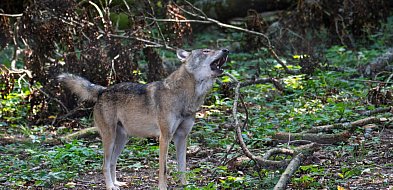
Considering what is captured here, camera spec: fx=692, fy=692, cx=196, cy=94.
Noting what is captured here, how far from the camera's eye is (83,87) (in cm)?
883

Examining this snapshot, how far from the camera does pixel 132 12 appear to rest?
13.0 meters

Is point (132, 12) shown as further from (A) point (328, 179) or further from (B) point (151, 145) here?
(A) point (328, 179)

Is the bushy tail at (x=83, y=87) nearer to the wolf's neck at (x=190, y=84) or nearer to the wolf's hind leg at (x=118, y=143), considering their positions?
the wolf's hind leg at (x=118, y=143)

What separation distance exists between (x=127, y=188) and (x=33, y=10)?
465 centimetres

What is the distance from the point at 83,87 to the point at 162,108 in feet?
4.41

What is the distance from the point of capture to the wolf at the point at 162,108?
26.2 feet

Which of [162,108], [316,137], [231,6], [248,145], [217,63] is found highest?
[217,63]

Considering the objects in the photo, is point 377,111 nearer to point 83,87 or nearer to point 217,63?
point 217,63

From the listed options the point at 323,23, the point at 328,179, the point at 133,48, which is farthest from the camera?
the point at 323,23

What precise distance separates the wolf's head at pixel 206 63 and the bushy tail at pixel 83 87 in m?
1.29

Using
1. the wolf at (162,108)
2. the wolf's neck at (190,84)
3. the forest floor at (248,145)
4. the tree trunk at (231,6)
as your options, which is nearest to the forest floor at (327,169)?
the forest floor at (248,145)

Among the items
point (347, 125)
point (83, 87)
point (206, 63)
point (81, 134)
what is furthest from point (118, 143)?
point (347, 125)

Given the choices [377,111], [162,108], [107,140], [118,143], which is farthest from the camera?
[377,111]

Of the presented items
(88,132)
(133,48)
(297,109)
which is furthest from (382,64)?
(88,132)
